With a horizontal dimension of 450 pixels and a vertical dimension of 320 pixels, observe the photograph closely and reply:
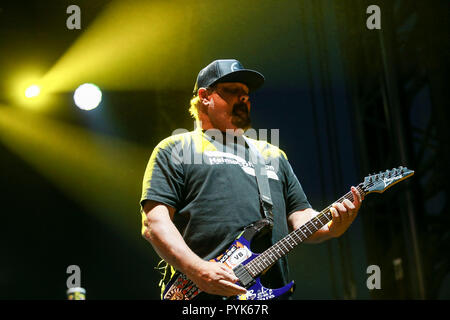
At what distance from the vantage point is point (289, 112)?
16.4 ft

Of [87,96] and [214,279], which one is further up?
[87,96]

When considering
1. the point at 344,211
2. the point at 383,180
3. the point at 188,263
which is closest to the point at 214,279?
the point at 188,263

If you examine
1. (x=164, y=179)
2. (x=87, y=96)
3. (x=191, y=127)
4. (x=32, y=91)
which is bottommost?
(x=164, y=179)

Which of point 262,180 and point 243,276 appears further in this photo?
point 262,180

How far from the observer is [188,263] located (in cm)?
239

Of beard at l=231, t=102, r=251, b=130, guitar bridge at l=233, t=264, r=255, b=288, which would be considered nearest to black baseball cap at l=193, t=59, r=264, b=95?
beard at l=231, t=102, r=251, b=130

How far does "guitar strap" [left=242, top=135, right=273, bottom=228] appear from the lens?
106 inches

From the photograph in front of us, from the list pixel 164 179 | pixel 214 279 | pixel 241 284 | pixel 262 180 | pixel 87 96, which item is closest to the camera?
pixel 214 279

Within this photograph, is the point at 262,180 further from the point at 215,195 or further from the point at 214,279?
the point at 214,279

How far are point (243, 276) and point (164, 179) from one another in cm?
64

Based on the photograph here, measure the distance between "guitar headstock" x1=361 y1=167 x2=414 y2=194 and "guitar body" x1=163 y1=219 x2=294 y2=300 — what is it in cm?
65

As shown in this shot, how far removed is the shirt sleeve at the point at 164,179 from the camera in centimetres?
258
